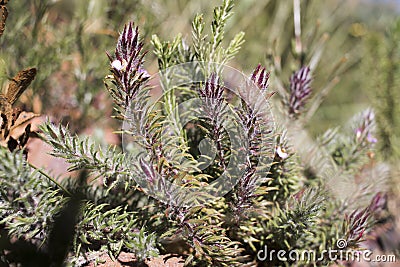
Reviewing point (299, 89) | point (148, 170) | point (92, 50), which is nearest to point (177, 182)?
point (148, 170)

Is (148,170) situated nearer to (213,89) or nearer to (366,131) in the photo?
(213,89)

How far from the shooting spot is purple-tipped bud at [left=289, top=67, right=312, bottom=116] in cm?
68

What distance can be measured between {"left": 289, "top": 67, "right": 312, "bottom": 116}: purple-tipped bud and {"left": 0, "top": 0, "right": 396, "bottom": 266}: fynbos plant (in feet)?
0.37

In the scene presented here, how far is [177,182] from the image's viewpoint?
0.51m

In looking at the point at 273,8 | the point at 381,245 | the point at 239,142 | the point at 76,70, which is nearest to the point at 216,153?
the point at 239,142

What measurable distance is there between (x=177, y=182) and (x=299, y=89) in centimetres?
29

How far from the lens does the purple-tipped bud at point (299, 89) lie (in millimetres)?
679

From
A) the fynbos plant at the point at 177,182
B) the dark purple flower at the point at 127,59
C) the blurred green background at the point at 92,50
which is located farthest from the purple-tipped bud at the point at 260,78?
the blurred green background at the point at 92,50

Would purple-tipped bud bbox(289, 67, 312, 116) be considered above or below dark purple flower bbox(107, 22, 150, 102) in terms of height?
above

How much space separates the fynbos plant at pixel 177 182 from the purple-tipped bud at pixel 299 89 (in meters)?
0.11

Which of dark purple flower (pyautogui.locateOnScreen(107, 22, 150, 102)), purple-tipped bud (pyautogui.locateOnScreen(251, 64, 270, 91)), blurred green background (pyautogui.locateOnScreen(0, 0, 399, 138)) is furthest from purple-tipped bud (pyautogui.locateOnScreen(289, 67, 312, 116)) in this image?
dark purple flower (pyautogui.locateOnScreen(107, 22, 150, 102))

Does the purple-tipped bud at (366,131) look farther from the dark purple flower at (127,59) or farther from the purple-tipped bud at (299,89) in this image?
the dark purple flower at (127,59)

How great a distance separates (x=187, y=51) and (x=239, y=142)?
0.55ft

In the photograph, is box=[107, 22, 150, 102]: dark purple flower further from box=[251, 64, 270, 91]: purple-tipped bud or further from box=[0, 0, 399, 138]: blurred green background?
box=[0, 0, 399, 138]: blurred green background
